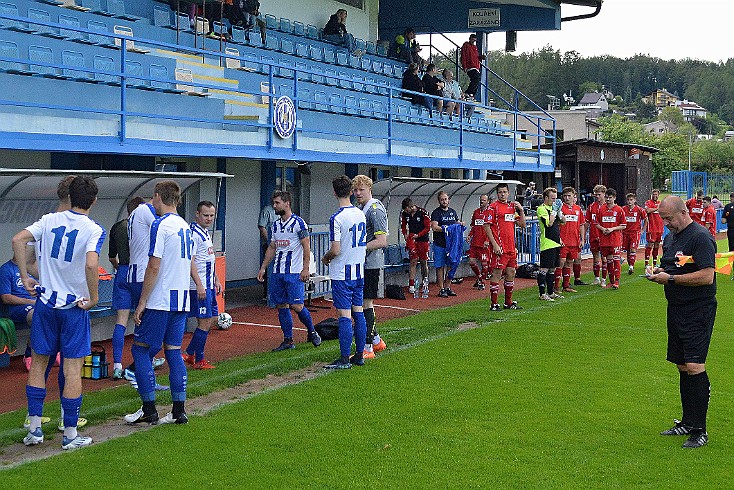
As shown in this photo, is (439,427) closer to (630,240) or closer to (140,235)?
(140,235)

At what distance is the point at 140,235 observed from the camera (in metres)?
8.66

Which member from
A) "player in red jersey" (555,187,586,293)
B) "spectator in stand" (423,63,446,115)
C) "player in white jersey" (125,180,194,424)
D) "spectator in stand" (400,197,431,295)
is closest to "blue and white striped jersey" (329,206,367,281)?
"player in white jersey" (125,180,194,424)

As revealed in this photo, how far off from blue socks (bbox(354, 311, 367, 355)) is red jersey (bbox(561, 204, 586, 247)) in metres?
8.11

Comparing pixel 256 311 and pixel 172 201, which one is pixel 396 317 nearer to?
pixel 256 311

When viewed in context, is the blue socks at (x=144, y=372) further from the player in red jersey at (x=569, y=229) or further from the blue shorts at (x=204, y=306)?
the player in red jersey at (x=569, y=229)

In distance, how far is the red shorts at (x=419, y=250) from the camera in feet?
58.3

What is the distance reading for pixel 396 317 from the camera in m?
14.9

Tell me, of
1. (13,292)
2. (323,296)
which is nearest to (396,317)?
(323,296)

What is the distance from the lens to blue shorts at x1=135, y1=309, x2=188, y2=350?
25.1 feet

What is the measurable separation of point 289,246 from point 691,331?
17.8ft

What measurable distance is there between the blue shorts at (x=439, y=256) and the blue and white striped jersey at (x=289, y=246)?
23.7ft

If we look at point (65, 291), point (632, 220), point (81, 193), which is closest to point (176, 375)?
point (65, 291)

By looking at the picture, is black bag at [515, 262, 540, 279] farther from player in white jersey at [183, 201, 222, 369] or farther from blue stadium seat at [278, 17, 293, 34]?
player in white jersey at [183, 201, 222, 369]

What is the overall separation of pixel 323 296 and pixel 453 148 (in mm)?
7468
